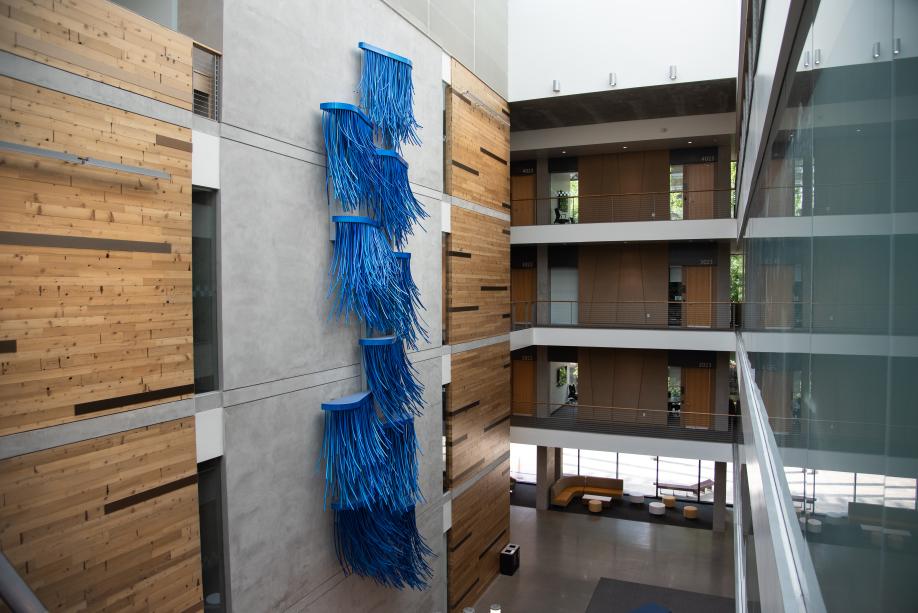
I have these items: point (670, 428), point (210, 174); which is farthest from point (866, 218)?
point (670, 428)

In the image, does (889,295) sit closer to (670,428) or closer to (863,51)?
(863,51)

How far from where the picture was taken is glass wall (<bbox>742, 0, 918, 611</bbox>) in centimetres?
78

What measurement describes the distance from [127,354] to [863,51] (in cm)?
605

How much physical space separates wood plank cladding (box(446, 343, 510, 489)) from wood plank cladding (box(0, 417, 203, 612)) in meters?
6.68

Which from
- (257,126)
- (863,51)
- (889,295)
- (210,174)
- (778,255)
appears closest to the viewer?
(889,295)

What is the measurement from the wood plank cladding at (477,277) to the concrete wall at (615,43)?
3.89 metres

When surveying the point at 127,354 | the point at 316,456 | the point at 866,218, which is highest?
the point at 866,218

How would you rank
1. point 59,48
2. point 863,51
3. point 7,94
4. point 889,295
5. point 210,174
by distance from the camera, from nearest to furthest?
point 889,295
point 863,51
point 7,94
point 59,48
point 210,174

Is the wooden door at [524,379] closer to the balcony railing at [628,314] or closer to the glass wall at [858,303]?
the balcony railing at [628,314]

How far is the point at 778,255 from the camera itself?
2781 millimetres

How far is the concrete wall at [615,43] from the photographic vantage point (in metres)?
14.6

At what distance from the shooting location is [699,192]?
1881cm

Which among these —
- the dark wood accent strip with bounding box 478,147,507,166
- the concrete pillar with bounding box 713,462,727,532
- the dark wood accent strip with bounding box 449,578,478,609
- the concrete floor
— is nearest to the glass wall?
the dark wood accent strip with bounding box 449,578,478,609

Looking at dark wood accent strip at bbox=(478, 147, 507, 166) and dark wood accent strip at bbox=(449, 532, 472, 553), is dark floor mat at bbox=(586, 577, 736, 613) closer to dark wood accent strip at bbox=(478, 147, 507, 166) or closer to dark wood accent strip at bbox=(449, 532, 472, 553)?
dark wood accent strip at bbox=(449, 532, 472, 553)
